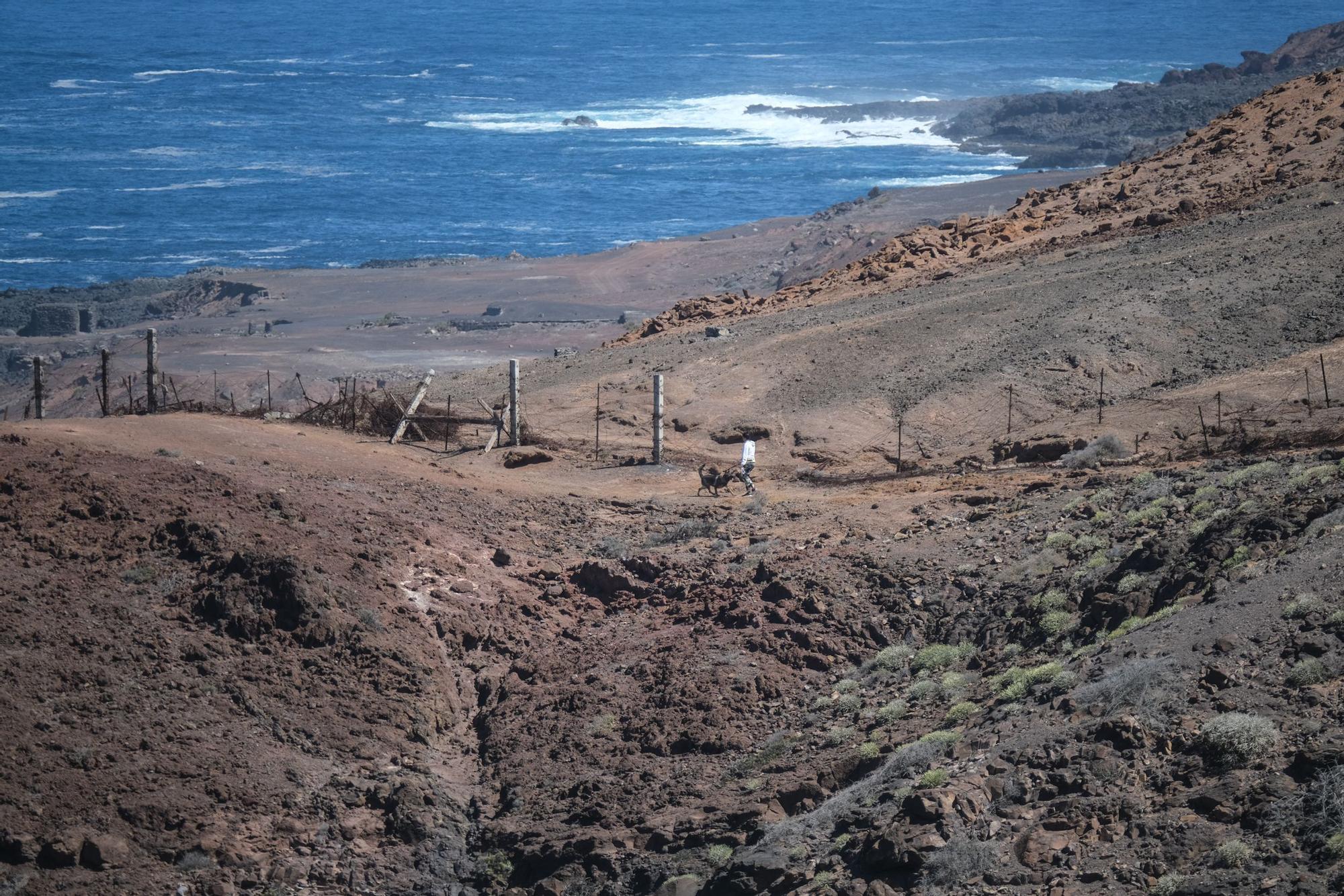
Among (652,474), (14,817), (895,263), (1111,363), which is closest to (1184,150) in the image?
(895,263)

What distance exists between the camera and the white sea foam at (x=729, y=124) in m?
92.2

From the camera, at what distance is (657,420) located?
22188 millimetres

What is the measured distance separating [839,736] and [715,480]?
8.07 meters

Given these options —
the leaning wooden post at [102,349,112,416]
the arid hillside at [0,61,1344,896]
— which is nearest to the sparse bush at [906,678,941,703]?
the arid hillside at [0,61,1344,896]

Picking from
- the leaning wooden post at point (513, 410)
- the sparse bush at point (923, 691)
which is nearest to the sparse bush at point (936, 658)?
the sparse bush at point (923, 691)

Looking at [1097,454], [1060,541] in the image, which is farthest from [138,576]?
[1097,454]

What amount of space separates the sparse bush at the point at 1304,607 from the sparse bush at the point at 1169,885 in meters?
3.12

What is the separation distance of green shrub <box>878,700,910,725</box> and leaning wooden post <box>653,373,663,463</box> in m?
9.43

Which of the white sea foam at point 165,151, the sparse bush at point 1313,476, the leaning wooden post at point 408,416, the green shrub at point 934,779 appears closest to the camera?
the green shrub at point 934,779

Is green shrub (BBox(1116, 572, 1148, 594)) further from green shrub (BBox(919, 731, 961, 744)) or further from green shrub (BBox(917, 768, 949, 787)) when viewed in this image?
green shrub (BBox(917, 768, 949, 787))

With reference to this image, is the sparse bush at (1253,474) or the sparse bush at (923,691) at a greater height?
the sparse bush at (1253,474)

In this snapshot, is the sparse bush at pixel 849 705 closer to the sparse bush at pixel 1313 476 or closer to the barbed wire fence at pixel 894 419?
the sparse bush at pixel 1313 476

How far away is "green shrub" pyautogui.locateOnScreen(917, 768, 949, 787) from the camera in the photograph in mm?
10836

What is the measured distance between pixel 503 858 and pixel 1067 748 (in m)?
4.94
